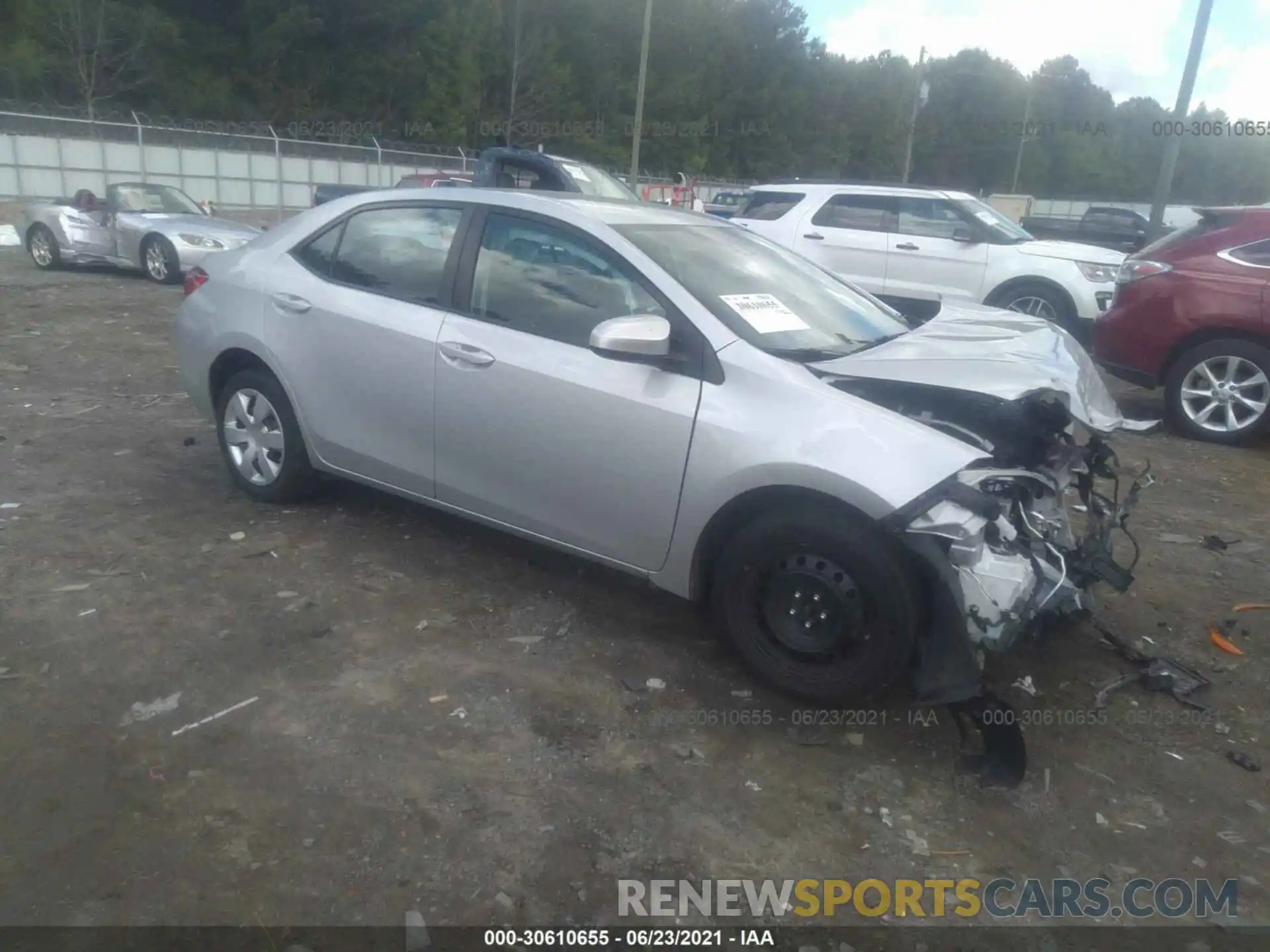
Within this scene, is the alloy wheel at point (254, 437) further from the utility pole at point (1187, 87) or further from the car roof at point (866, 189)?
the utility pole at point (1187, 87)

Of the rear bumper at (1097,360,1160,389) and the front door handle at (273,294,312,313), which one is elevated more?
the front door handle at (273,294,312,313)

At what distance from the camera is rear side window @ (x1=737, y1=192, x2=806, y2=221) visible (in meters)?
11.4

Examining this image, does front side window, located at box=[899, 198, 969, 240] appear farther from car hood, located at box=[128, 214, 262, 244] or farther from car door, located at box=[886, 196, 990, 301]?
car hood, located at box=[128, 214, 262, 244]

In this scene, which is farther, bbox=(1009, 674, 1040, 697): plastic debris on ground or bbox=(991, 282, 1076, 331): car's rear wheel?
bbox=(991, 282, 1076, 331): car's rear wheel

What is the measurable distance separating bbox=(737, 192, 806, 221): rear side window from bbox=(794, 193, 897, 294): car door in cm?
33

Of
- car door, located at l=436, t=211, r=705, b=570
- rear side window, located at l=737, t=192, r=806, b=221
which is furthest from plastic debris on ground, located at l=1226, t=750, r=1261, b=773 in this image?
rear side window, located at l=737, t=192, r=806, b=221

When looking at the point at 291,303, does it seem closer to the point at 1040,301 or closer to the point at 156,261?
the point at 1040,301

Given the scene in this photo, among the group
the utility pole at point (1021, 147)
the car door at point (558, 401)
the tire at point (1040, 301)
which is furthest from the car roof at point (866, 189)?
the utility pole at point (1021, 147)

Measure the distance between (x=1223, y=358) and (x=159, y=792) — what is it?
7.65 meters

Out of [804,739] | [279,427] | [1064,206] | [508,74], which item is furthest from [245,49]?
[804,739]

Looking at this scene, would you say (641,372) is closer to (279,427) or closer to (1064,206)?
(279,427)

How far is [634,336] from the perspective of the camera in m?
3.46

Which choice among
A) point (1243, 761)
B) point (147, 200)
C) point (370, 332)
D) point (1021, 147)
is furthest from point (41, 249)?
point (1021, 147)

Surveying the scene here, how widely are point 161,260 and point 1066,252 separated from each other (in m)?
11.5
